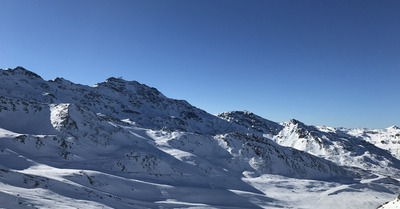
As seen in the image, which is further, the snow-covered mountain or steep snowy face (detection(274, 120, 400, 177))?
steep snowy face (detection(274, 120, 400, 177))

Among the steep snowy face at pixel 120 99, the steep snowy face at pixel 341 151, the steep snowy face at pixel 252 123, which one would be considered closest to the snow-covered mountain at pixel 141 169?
the steep snowy face at pixel 120 99

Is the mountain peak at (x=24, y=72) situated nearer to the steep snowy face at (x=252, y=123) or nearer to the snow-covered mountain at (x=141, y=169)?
the snow-covered mountain at (x=141, y=169)

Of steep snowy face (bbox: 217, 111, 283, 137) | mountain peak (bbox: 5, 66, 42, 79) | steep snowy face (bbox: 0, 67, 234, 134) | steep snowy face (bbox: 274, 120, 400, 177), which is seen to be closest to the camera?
steep snowy face (bbox: 0, 67, 234, 134)

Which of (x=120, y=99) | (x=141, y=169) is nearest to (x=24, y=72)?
(x=120, y=99)

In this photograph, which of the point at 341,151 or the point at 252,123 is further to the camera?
the point at 252,123

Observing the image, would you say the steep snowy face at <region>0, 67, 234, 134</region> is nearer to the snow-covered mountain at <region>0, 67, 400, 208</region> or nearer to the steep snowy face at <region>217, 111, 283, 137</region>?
the snow-covered mountain at <region>0, 67, 400, 208</region>

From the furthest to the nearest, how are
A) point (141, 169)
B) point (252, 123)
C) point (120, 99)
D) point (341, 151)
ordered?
1. point (252, 123)
2. point (120, 99)
3. point (341, 151)
4. point (141, 169)

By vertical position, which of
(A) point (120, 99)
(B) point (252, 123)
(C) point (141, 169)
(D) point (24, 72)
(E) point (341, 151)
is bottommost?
(C) point (141, 169)

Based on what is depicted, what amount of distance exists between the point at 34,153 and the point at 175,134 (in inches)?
1531

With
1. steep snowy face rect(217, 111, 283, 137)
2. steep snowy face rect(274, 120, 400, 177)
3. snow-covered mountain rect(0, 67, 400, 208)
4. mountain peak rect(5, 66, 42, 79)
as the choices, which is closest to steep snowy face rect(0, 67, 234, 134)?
mountain peak rect(5, 66, 42, 79)

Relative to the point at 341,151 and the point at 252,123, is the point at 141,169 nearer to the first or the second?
the point at 341,151

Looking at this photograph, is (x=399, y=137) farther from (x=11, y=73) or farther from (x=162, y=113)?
(x=11, y=73)

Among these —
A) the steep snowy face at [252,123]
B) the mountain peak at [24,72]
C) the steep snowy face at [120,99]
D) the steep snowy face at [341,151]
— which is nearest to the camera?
the steep snowy face at [120,99]

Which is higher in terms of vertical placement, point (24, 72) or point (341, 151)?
point (24, 72)
